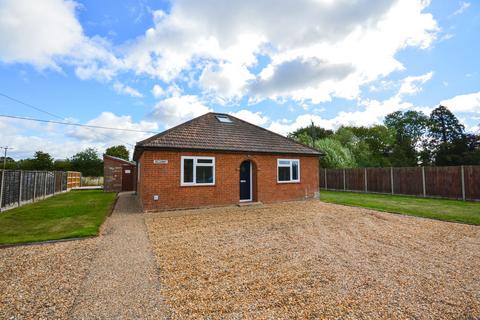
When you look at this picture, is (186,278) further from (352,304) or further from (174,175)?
(174,175)

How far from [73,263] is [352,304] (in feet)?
14.9

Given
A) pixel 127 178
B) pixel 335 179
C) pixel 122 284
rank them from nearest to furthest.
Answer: pixel 122 284, pixel 335 179, pixel 127 178

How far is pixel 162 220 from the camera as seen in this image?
8109 millimetres

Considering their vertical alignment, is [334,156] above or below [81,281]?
above

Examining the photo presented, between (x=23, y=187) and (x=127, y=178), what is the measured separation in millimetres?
10151

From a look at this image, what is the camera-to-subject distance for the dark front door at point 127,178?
21.5 m

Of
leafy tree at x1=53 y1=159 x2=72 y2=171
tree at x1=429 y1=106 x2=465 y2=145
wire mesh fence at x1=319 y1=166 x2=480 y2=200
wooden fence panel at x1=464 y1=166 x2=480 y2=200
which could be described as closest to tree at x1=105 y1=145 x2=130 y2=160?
leafy tree at x1=53 y1=159 x2=72 y2=171

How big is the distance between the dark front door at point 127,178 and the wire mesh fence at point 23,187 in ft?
16.3

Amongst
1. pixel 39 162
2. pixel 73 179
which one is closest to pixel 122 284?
pixel 73 179

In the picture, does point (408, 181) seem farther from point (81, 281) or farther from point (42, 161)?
point (42, 161)

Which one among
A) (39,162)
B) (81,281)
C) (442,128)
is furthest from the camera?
(442,128)

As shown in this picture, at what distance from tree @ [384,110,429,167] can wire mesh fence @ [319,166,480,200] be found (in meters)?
20.5

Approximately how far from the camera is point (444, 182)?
45.1 feet

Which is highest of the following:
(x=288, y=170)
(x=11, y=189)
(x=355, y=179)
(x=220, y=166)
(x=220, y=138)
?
(x=220, y=138)
